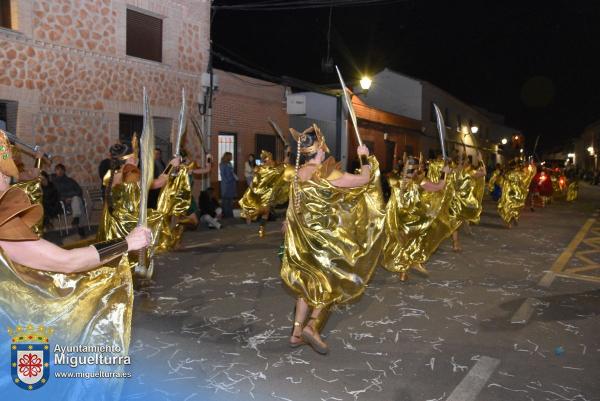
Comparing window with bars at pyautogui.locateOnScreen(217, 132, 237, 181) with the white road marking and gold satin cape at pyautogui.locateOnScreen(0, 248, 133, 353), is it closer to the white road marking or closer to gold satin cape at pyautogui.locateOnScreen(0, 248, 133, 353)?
the white road marking

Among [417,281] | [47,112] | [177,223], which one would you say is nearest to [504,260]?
[417,281]

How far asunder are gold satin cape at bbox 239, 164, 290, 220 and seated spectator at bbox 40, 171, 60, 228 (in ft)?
11.5

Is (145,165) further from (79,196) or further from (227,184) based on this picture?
(227,184)

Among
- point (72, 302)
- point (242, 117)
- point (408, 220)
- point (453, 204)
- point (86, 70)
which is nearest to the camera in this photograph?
point (72, 302)

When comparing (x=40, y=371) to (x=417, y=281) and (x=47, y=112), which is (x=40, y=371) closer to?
(x=417, y=281)

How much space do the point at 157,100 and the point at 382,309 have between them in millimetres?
10643

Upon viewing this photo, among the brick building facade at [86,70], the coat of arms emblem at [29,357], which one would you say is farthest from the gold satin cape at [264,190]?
the coat of arms emblem at [29,357]

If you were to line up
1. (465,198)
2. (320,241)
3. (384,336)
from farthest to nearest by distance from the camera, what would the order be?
(465,198)
(384,336)
(320,241)

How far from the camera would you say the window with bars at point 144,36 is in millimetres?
14456

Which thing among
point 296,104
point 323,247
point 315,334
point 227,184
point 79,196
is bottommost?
point 315,334

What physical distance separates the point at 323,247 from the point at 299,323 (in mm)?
738

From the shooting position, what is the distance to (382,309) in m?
6.32

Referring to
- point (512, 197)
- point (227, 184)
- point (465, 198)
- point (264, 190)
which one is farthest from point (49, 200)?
point (512, 197)

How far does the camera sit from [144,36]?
14805 millimetres
